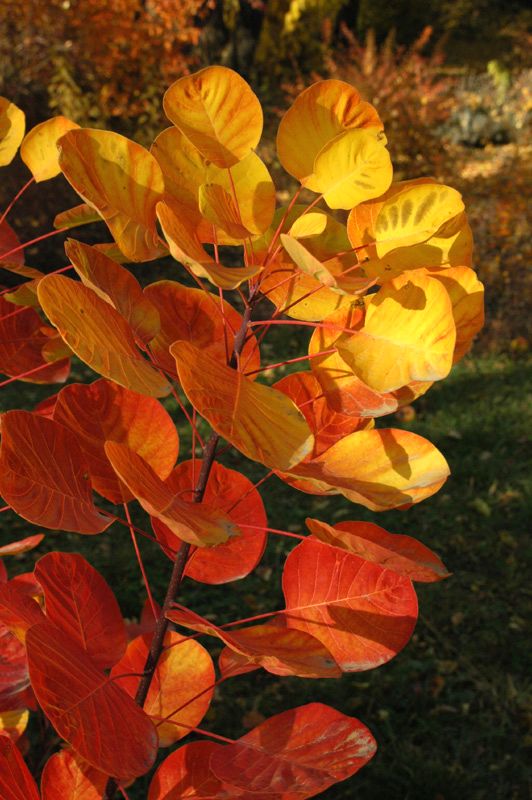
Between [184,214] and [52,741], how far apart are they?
94 centimetres

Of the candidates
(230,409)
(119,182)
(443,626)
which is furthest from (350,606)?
(443,626)

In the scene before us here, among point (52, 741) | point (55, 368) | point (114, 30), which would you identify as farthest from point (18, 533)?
point (114, 30)

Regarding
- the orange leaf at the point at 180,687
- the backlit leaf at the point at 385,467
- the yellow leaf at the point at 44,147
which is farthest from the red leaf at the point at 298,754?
the yellow leaf at the point at 44,147

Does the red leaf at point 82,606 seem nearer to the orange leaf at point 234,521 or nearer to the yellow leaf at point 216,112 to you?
the orange leaf at point 234,521

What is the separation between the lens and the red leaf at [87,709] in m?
0.61

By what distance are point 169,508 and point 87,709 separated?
0.62ft

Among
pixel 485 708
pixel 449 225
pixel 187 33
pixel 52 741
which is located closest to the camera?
pixel 449 225

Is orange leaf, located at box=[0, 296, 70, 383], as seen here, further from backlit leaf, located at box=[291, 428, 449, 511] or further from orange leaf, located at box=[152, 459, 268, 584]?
backlit leaf, located at box=[291, 428, 449, 511]

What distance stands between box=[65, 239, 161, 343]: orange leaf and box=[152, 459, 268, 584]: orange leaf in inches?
7.2

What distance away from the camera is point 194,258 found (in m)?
0.57

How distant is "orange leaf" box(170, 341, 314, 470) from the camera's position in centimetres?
54

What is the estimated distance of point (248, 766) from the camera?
71cm

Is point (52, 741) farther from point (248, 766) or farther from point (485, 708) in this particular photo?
point (485, 708)

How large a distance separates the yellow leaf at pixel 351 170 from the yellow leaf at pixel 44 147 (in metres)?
0.31
